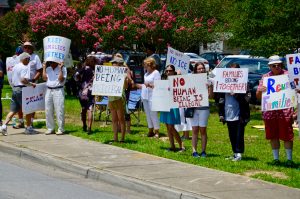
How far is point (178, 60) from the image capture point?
1549 centimetres

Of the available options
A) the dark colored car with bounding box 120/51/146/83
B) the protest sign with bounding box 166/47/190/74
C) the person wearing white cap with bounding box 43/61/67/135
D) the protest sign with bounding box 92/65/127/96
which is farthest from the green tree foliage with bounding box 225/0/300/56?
the person wearing white cap with bounding box 43/61/67/135

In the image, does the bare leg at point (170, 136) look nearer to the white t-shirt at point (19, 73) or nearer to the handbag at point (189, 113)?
the handbag at point (189, 113)

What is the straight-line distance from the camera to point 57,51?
50.8ft

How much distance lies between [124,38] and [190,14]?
8.91 ft

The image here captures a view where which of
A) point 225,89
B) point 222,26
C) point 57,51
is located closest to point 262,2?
point 222,26

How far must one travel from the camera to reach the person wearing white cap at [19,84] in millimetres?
15523

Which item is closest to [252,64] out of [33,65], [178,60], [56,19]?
[56,19]

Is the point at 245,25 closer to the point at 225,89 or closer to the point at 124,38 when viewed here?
the point at 124,38

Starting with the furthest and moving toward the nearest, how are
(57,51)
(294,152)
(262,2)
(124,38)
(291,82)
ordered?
(124,38) → (262,2) → (57,51) → (294,152) → (291,82)

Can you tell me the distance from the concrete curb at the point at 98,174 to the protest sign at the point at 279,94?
8.87ft

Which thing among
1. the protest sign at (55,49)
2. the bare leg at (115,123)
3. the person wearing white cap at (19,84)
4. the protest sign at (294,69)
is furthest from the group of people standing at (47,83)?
the protest sign at (294,69)

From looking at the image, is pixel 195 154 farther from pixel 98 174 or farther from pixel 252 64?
pixel 252 64

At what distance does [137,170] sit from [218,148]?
3.17 meters

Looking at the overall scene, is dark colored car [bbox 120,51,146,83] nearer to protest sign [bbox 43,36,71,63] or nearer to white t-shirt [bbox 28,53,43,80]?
white t-shirt [bbox 28,53,43,80]
